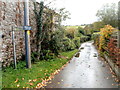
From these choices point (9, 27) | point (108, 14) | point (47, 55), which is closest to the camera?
point (9, 27)

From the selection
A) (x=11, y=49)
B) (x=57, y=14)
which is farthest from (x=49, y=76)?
(x=57, y=14)

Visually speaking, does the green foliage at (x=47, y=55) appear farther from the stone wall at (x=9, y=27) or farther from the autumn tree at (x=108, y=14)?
the autumn tree at (x=108, y=14)

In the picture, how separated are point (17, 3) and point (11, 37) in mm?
1876

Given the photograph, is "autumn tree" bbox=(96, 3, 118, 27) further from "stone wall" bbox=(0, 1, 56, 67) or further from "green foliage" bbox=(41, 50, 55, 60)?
"stone wall" bbox=(0, 1, 56, 67)

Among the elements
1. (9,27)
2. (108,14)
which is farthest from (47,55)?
(108,14)

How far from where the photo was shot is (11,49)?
606 cm

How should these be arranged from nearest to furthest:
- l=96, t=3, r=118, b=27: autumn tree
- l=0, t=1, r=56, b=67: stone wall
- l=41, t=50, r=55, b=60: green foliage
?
l=0, t=1, r=56, b=67: stone wall < l=41, t=50, r=55, b=60: green foliage < l=96, t=3, r=118, b=27: autumn tree

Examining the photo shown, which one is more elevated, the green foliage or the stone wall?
the stone wall

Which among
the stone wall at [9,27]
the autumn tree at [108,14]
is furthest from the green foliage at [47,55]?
the autumn tree at [108,14]

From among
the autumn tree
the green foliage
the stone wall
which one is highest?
the autumn tree

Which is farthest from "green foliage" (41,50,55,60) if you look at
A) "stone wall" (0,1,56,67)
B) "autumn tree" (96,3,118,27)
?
"autumn tree" (96,3,118,27)

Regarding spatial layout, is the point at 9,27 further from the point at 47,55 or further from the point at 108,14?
the point at 108,14

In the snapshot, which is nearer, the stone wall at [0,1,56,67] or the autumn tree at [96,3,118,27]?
the stone wall at [0,1,56,67]

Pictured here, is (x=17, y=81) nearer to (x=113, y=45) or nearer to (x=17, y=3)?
(x=17, y=3)
